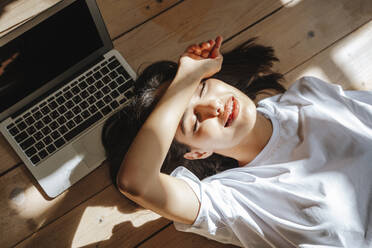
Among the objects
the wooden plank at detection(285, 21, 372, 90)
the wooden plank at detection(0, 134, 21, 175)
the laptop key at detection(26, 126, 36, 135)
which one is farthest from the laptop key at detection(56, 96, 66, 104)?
the wooden plank at detection(285, 21, 372, 90)

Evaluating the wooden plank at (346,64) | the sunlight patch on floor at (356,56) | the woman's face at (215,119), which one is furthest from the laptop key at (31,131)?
the sunlight patch on floor at (356,56)

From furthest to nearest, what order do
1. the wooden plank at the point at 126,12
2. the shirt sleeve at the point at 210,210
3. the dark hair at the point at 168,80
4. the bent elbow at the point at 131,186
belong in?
the wooden plank at the point at 126,12, the dark hair at the point at 168,80, the shirt sleeve at the point at 210,210, the bent elbow at the point at 131,186

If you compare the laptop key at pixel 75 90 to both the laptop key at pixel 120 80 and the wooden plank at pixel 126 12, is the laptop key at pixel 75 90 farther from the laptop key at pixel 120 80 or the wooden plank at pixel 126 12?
the wooden plank at pixel 126 12

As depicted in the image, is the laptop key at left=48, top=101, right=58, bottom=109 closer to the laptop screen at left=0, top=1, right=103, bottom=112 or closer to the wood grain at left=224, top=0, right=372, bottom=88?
the laptop screen at left=0, top=1, right=103, bottom=112

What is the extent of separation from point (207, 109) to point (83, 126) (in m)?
0.39

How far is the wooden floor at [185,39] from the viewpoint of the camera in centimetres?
108

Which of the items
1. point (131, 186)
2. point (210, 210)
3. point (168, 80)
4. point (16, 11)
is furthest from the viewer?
point (16, 11)

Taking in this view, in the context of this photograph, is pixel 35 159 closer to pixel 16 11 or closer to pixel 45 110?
pixel 45 110

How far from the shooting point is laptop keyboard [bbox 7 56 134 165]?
102 cm

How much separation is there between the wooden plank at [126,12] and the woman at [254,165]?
12.0 inches

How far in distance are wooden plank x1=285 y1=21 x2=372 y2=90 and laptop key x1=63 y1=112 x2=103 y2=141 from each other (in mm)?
627

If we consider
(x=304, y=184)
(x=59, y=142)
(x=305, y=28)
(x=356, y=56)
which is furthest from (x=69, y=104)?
(x=356, y=56)

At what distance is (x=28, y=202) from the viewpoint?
3.53 ft

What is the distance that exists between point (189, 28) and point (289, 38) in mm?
340
